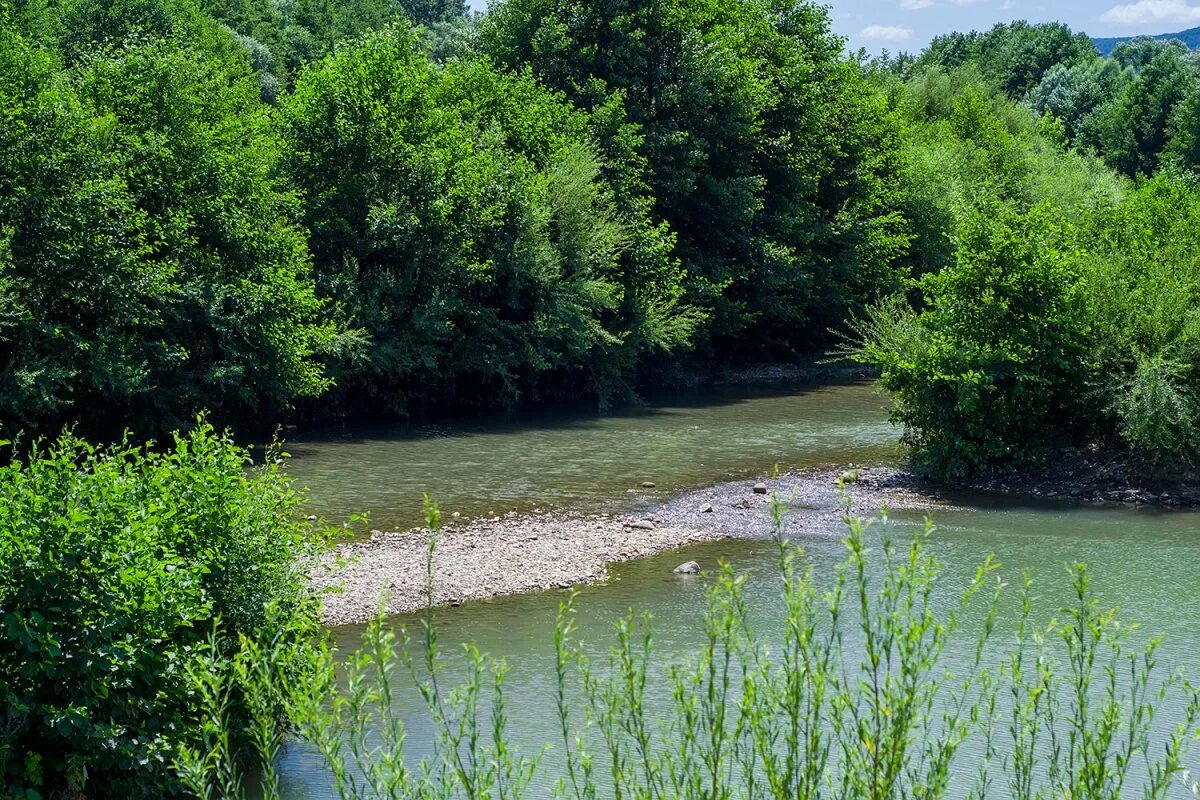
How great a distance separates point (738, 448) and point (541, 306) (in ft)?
28.0

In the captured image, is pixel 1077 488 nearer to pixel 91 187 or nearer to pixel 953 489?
pixel 953 489

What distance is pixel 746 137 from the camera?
50.5 metres

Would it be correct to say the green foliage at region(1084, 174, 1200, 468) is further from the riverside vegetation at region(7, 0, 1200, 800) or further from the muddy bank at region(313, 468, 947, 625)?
the muddy bank at region(313, 468, 947, 625)

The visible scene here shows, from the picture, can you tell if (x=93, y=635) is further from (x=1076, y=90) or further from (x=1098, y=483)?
(x=1076, y=90)

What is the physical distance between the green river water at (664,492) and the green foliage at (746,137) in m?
7.53

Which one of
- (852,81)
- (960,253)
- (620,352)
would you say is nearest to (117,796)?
(960,253)

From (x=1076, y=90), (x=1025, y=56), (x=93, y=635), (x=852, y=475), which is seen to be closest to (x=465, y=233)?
(x=852, y=475)

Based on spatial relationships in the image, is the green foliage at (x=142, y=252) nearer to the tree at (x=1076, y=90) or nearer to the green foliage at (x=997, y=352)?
the green foliage at (x=997, y=352)

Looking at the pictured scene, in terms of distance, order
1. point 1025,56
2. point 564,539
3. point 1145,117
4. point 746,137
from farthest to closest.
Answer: point 1025,56 < point 1145,117 < point 746,137 < point 564,539

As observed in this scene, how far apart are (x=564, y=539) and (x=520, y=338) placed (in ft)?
53.2

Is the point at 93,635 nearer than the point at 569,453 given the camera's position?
Yes

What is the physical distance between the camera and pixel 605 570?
22.7m

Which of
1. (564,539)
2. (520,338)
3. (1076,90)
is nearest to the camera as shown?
(564,539)

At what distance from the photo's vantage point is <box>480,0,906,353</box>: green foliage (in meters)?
47.4
